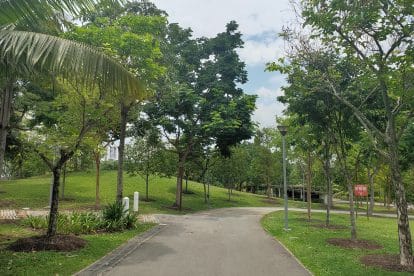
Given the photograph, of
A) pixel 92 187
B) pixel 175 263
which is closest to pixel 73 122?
pixel 175 263

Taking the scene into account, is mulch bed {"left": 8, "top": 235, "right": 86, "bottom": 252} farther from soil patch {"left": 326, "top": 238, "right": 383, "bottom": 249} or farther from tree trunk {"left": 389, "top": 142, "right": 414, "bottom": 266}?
tree trunk {"left": 389, "top": 142, "right": 414, "bottom": 266}

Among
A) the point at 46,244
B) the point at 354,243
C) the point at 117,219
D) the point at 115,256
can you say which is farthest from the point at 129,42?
the point at 354,243

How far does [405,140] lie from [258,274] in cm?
1919

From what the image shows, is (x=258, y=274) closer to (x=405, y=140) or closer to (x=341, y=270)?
(x=341, y=270)

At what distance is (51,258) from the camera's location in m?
10.2

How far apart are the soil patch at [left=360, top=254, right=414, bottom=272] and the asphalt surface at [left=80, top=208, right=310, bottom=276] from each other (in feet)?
6.43

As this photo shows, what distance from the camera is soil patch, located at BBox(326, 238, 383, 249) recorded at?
13648 mm

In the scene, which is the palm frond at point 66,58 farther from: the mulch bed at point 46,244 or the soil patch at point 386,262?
the soil patch at point 386,262

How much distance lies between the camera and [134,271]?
9422mm

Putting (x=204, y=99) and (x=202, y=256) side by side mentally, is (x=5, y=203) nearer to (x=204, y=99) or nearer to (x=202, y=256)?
(x=204, y=99)

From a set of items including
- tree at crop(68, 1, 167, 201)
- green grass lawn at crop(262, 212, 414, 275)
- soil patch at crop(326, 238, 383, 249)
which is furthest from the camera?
tree at crop(68, 1, 167, 201)

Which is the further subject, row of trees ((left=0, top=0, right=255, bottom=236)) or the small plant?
the small plant

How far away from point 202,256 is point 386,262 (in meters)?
4.92

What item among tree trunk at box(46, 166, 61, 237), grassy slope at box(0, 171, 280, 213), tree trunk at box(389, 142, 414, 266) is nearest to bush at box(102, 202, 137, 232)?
tree trunk at box(46, 166, 61, 237)
